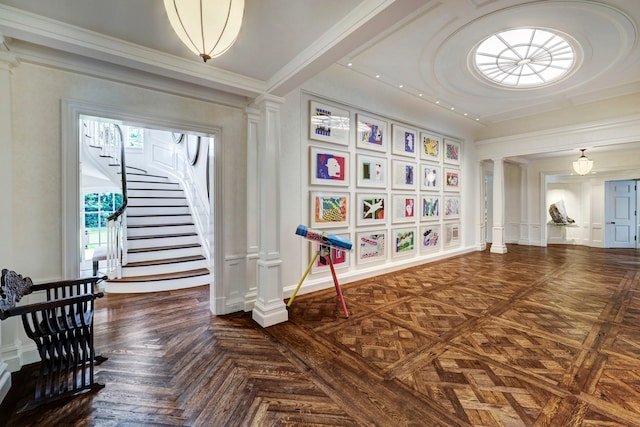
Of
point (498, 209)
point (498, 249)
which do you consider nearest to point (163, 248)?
point (498, 249)

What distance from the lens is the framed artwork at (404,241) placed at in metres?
5.41

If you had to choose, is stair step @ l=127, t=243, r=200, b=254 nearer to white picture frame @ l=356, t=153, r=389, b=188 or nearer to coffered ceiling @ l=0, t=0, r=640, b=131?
coffered ceiling @ l=0, t=0, r=640, b=131

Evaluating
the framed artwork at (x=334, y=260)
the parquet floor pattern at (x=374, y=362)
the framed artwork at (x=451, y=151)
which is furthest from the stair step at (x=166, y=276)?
the framed artwork at (x=451, y=151)

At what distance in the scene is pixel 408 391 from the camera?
75.4 inches

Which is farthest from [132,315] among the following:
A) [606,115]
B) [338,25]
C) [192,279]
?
[606,115]

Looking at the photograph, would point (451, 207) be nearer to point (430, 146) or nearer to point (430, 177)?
point (430, 177)

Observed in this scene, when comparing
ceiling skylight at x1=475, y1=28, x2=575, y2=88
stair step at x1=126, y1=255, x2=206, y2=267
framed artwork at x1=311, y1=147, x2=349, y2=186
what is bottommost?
stair step at x1=126, y1=255, x2=206, y2=267

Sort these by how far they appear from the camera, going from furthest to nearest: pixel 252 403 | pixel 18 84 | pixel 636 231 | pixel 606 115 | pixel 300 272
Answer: pixel 636 231
pixel 606 115
pixel 300 272
pixel 18 84
pixel 252 403

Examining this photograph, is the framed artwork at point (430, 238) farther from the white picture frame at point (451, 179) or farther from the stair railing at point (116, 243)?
the stair railing at point (116, 243)

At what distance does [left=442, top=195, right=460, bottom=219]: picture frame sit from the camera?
6.62 meters

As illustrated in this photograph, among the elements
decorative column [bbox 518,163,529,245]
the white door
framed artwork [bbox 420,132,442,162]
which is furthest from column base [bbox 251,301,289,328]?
the white door

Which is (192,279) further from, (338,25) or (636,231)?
(636,231)

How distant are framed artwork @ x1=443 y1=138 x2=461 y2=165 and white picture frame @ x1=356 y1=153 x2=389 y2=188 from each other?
2.38 meters

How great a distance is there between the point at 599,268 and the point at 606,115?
10.5 feet
